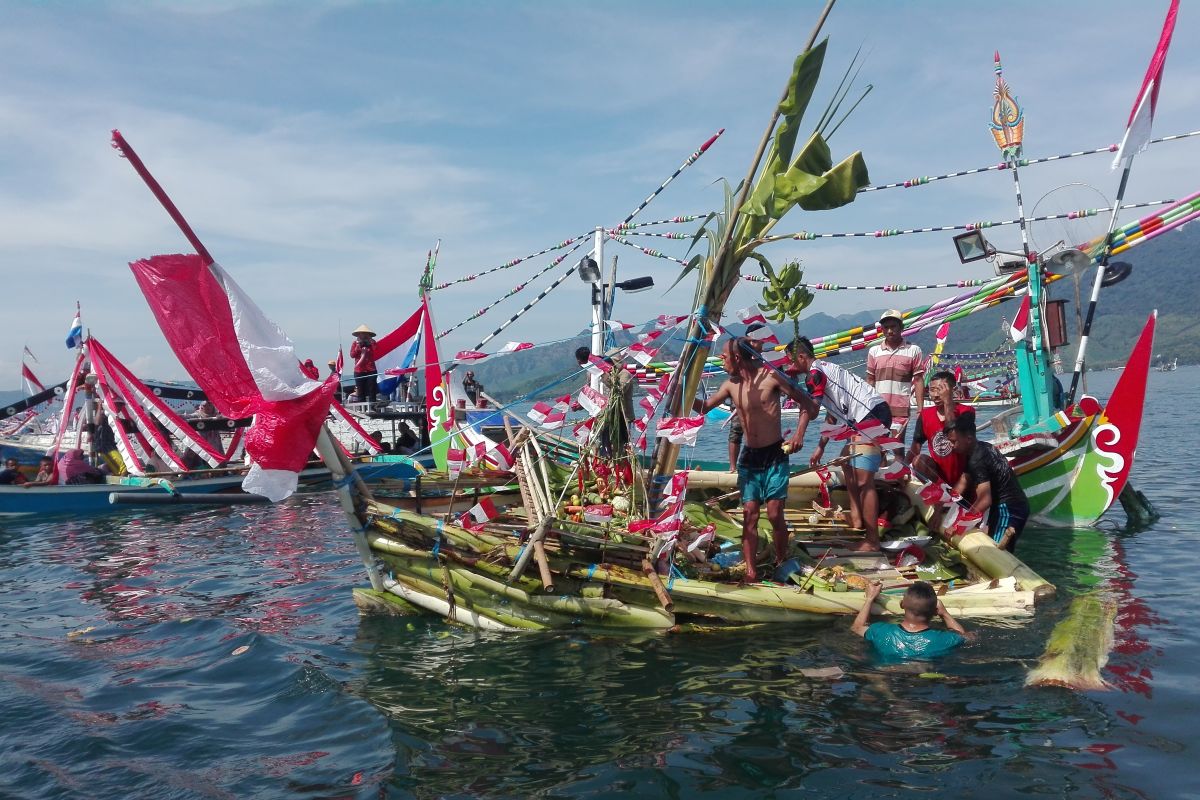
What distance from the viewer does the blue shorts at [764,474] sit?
25.8ft

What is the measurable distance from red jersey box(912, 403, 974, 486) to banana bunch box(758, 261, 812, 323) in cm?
256

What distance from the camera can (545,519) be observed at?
7.39 meters

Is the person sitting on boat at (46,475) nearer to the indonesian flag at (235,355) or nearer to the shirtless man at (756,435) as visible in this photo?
the indonesian flag at (235,355)

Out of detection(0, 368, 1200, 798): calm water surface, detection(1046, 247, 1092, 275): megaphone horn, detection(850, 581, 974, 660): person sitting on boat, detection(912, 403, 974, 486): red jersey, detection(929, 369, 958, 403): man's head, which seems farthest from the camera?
detection(1046, 247, 1092, 275): megaphone horn

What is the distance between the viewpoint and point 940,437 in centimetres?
955

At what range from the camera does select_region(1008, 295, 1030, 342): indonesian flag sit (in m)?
13.1

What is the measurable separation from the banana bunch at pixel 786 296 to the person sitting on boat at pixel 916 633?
2794 millimetres

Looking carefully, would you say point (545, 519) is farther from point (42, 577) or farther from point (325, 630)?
point (42, 577)

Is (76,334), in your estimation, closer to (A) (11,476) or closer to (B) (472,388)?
(A) (11,476)

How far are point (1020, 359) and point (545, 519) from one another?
950cm

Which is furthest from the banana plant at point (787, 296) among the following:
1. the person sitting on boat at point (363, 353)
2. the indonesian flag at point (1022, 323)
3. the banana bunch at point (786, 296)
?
the person sitting on boat at point (363, 353)

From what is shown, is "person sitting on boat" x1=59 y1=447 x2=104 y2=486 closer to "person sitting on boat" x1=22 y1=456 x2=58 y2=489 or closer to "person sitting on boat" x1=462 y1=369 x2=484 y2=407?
"person sitting on boat" x1=22 y1=456 x2=58 y2=489

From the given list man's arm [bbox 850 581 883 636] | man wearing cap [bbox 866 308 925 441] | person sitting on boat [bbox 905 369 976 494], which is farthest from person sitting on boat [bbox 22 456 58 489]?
man's arm [bbox 850 581 883 636]

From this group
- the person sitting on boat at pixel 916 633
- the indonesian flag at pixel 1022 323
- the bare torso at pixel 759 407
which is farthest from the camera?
the indonesian flag at pixel 1022 323
